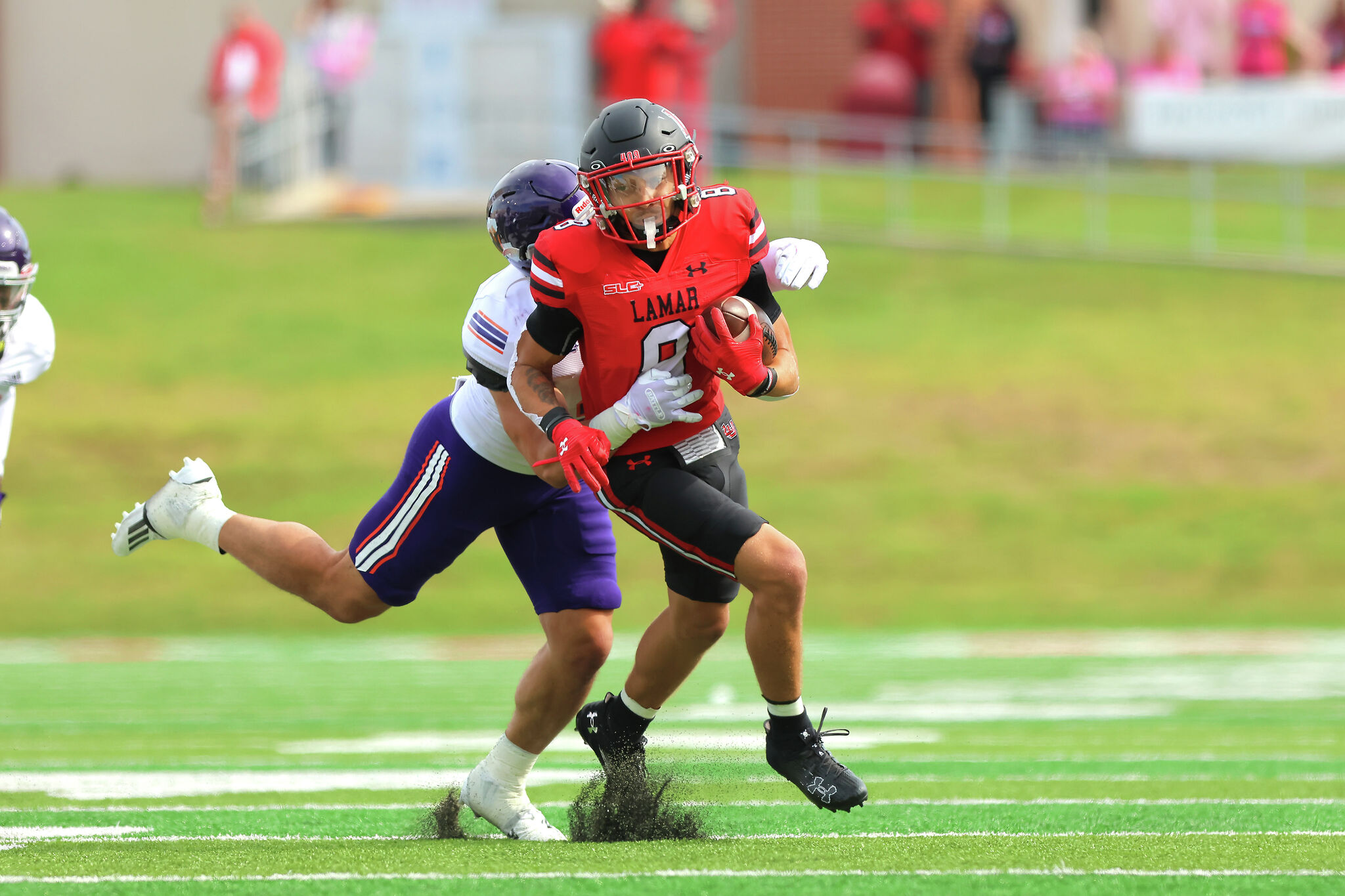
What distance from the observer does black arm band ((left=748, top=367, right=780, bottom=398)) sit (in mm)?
4468

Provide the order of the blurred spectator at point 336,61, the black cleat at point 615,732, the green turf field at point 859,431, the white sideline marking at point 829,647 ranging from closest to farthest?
the black cleat at point 615,732 < the white sideline marking at point 829,647 < the green turf field at point 859,431 < the blurred spectator at point 336,61

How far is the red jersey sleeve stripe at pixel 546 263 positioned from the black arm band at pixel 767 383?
1.86ft

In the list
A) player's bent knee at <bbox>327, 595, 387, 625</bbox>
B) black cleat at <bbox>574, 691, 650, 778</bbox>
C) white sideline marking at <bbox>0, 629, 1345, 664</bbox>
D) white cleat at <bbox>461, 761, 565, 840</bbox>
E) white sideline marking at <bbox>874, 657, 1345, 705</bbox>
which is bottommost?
white sideline marking at <bbox>0, 629, 1345, 664</bbox>

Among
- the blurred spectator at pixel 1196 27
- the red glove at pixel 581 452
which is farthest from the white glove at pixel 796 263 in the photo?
the blurred spectator at pixel 1196 27

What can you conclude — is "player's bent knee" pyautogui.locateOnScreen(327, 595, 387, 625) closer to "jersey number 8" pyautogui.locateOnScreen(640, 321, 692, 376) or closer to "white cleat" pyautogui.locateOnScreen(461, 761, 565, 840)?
"white cleat" pyautogui.locateOnScreen(461, 761, 565, 840)

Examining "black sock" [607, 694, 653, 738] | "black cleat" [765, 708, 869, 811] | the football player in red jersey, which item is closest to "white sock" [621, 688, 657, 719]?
"black sock" [607, 694, 653, 738]

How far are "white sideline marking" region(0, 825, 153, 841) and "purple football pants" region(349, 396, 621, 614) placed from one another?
91 cm

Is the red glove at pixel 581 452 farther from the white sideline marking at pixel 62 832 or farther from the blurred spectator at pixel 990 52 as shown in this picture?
the blurred spectator at pixel 990 52

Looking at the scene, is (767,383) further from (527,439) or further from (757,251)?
(527,439)

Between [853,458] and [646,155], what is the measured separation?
32.4 feet

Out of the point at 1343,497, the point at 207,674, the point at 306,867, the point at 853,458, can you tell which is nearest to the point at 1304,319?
the point at 1343,497

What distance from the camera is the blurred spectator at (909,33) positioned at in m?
19.1

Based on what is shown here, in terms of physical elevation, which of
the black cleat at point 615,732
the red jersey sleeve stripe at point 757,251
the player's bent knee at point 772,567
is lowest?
the black cleat at point 615,732

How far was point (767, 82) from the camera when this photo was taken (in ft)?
70.4
